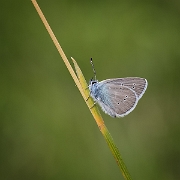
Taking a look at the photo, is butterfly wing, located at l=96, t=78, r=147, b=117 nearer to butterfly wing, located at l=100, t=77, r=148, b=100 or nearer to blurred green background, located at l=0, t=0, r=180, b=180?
butterfly wing, located at l=100, t=77, r=148, b=100

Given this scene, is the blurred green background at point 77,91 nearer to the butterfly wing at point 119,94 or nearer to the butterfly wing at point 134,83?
the butterfly wing at point 119,94

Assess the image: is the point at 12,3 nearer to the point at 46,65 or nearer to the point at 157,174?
the point at 46,65

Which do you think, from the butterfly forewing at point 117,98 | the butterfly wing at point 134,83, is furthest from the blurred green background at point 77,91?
the butterfly wing at point 134,83

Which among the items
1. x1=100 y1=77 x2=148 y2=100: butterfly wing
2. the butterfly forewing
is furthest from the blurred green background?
x1=100 y1=77 x2=148 y2=100: butterfly wing

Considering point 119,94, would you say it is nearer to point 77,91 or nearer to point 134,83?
point 134,83

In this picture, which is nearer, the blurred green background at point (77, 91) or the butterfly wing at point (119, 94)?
the butterfly wing at point (119, 94)

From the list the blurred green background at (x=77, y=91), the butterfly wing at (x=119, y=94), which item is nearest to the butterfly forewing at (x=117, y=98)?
the butterfly wing at (x=119, y=94)

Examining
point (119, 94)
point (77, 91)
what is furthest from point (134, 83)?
point (77, 91)
